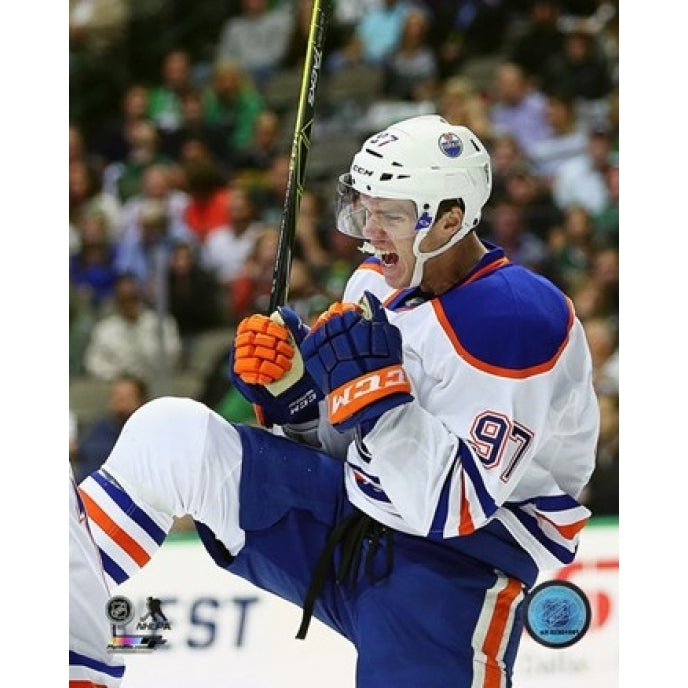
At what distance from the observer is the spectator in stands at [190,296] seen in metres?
3.36

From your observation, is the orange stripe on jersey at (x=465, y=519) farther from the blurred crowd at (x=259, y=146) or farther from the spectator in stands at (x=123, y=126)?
the spectator in stands at (x=123, y=126)

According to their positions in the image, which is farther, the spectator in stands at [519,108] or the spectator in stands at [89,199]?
the spectator in stands at [519,108]

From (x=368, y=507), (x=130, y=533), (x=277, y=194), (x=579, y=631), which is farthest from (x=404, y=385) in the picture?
(x=277, y=194)

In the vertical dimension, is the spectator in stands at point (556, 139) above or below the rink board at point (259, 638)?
above

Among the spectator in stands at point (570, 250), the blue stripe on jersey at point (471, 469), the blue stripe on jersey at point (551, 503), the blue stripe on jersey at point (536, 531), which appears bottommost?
the blue stripe on jersey at point (536, 531)

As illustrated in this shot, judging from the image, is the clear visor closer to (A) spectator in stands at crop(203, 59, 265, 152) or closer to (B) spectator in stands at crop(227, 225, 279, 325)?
(B) spectator in stands at crop(227, 225, 279, 325)

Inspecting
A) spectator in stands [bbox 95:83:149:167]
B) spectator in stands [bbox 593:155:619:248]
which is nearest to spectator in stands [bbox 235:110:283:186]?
spectator in stands [bbox 95:83:149:167]

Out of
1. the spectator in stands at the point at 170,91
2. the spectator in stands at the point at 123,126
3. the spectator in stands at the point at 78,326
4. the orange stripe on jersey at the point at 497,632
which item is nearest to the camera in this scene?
the orange stripe on jersey at the point at 497,632

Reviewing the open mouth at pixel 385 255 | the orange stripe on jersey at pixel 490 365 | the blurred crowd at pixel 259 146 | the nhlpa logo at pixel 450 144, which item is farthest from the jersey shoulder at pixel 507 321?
the blurred crowd at pixel 259 146

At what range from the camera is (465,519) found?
8.21 feet

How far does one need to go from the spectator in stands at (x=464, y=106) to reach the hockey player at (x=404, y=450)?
0.69 m
